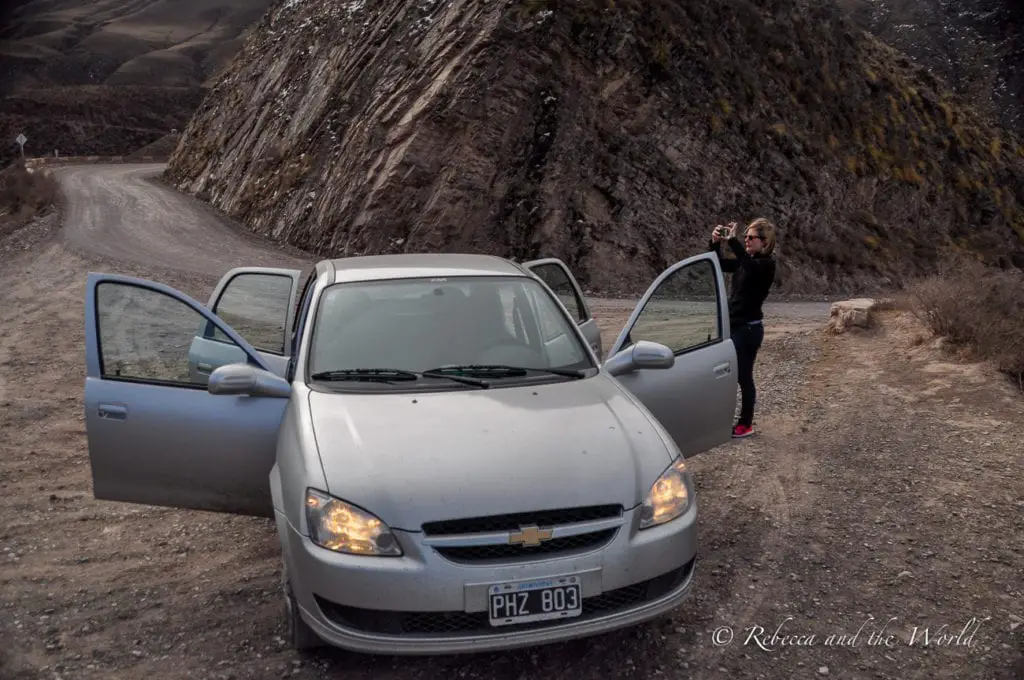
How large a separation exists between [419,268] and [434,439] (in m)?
1.58

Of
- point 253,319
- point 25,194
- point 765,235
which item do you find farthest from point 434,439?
point 25,194

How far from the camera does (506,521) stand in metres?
3.28

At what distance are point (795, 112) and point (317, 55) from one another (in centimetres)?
1545

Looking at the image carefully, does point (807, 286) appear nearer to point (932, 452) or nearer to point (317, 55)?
point (932, 452)

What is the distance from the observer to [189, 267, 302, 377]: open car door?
207 inches

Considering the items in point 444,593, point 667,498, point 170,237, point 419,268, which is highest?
point 419,268

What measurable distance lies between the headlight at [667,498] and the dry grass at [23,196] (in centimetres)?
2529

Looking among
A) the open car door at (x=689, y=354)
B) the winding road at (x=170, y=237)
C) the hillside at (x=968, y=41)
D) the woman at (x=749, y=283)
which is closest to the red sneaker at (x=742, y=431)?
the woman at (x=749, y=283)

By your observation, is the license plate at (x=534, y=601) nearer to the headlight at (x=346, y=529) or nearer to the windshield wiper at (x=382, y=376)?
the headlight at (x=346, y=529)

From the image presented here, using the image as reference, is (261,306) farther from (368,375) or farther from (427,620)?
(427,620)

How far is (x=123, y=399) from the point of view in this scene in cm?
424

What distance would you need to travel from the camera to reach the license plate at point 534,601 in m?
3.21

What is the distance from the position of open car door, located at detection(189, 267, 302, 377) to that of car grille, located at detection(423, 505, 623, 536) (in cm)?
223

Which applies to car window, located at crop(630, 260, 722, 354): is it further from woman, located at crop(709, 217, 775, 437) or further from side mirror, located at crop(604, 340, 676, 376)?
woman, located at crop(709, 217, 775, 437)
